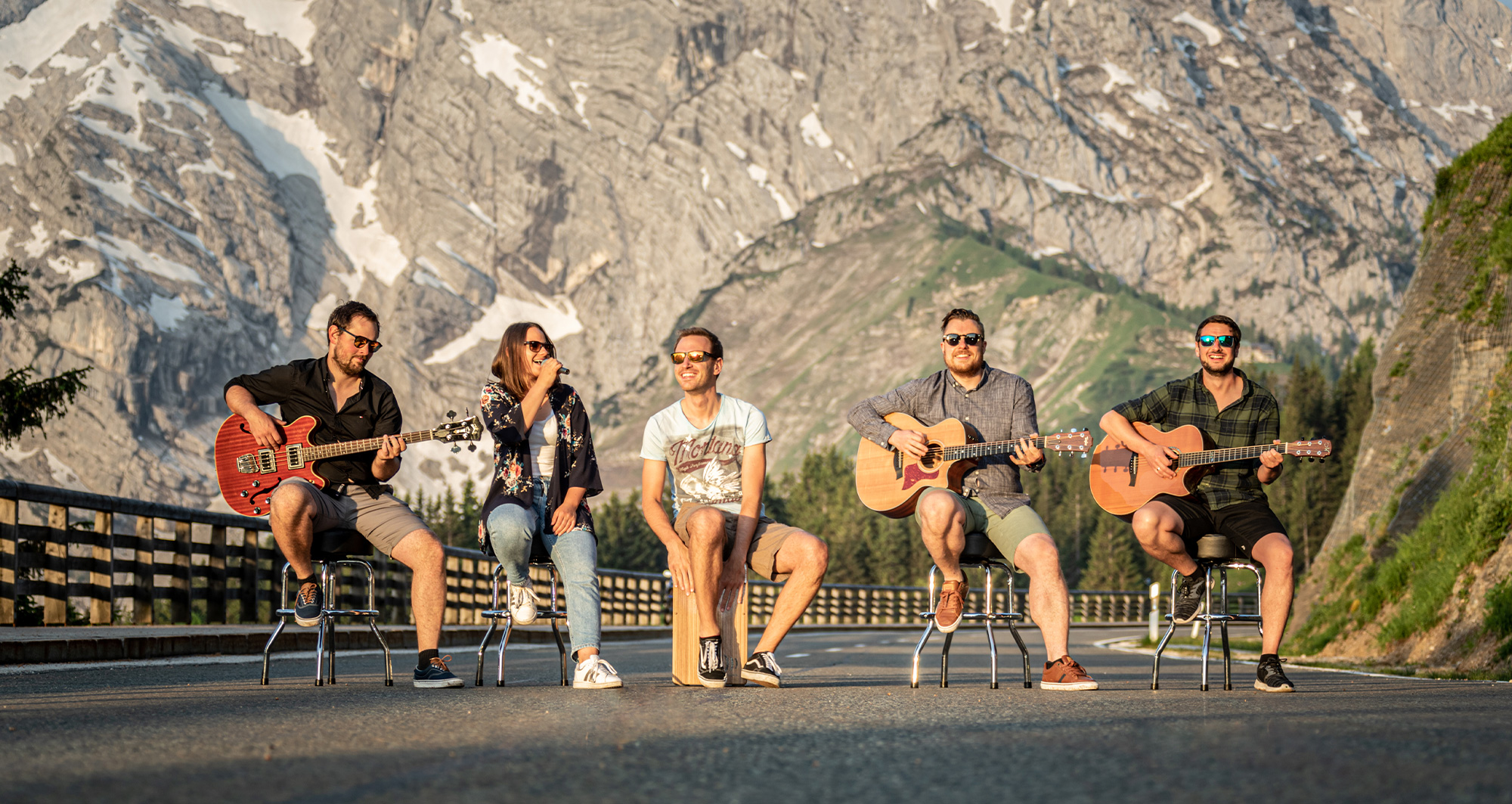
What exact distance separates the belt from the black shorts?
3.77 m

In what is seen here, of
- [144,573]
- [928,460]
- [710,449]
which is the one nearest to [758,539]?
[710,449]

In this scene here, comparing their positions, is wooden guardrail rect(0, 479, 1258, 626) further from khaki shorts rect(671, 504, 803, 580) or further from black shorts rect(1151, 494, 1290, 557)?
black shorts rect(1151, 494, 1290, 557)

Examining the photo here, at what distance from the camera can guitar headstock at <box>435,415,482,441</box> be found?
741cm

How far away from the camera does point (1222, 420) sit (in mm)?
7410

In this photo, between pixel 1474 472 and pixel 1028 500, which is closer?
pixel 1028 500

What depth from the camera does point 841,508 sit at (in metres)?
134

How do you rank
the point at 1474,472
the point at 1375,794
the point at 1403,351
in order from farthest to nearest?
the point at 1403,351
the point at 1474,472
the point at 1375,794

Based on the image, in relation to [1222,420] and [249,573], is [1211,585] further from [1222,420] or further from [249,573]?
[249,573]

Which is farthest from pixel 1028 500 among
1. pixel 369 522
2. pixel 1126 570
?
pixel 1126 570

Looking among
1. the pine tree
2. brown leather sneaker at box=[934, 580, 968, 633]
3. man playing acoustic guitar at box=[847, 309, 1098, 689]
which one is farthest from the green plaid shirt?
the pine tree

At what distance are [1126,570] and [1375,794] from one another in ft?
385

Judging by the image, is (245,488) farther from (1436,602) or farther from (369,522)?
(1436,602)

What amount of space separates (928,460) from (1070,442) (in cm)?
75

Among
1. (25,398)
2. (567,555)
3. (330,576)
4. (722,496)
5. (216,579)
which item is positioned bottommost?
(216,579)
